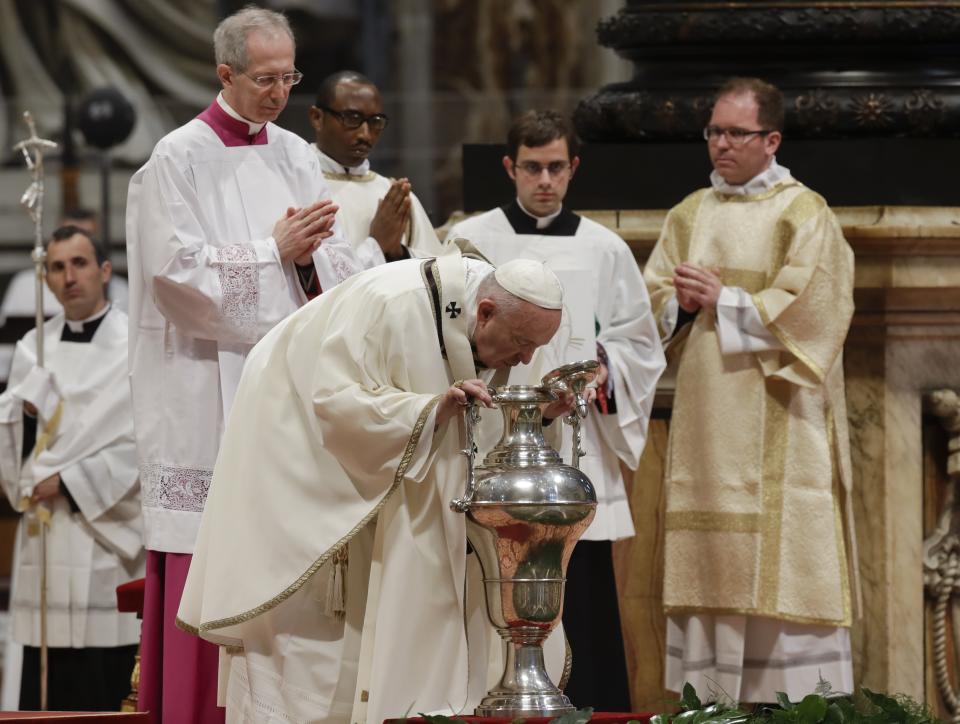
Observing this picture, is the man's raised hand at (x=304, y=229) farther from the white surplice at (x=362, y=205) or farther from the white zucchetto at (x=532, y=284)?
the white zucchetto at (x=532, y=284)

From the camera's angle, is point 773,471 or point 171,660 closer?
point 171,660

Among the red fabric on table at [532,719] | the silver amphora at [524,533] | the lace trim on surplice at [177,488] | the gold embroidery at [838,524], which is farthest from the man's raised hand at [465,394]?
the gold embroidery at [838,524]

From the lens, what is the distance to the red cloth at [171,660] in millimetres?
5664

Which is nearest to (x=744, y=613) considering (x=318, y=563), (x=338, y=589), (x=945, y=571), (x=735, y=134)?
(x=945, y=571)

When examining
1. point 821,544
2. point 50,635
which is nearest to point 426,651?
point 821,544

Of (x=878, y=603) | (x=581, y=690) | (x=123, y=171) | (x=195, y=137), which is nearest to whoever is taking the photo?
(x=195, y=137)

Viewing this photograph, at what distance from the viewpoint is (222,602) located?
501 cm

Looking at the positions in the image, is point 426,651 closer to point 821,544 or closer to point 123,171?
point 821,544

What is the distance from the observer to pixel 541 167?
262 inches

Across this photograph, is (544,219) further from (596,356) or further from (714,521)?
(714,521)

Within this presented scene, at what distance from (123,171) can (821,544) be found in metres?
7.48

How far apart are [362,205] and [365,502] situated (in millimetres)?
1868

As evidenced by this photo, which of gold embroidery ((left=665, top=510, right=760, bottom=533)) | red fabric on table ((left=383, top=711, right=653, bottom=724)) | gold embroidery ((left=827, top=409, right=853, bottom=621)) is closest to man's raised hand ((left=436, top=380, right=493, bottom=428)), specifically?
red fabric on table ((left=383, top=711, right=653, bottom=724))

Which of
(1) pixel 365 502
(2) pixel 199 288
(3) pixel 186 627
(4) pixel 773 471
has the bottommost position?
(3) pixel 186 627
